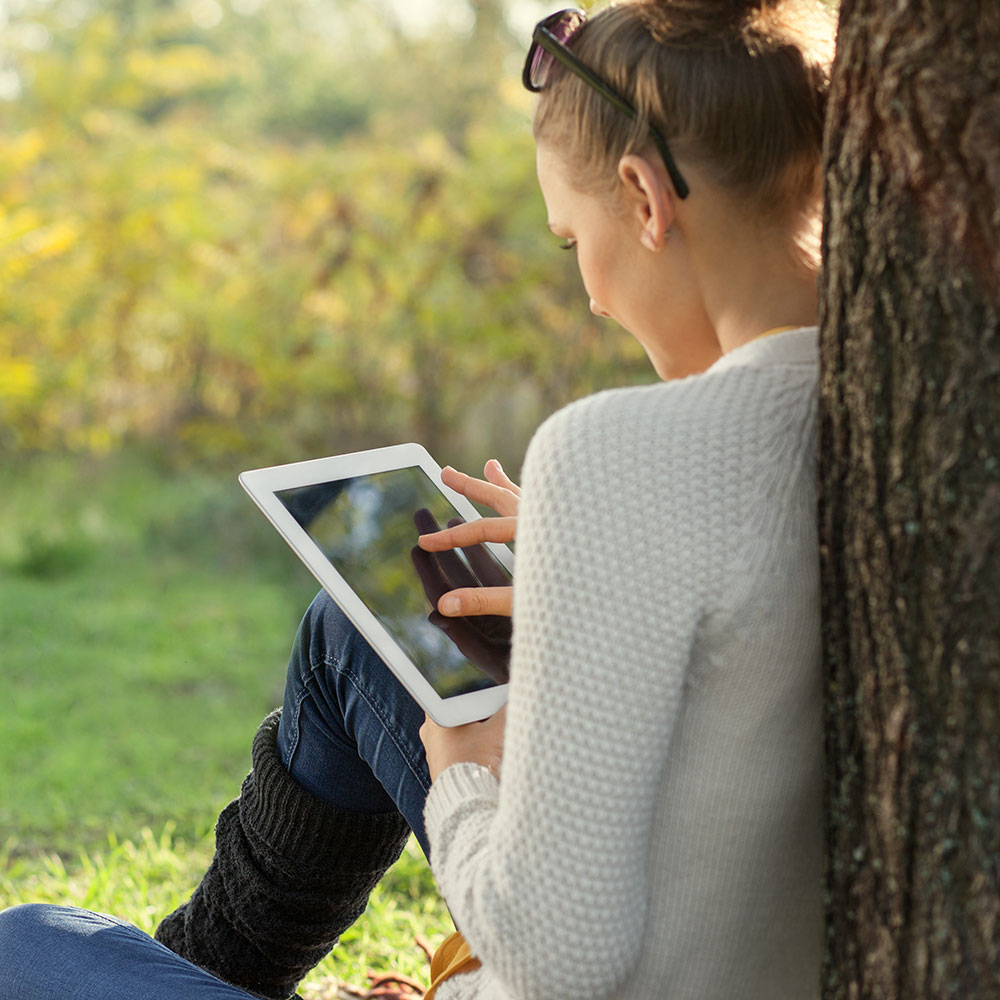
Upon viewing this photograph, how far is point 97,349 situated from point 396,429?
1.66m

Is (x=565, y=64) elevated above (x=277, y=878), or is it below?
above

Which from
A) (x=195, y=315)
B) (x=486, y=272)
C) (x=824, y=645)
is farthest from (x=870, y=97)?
(x=195, y=315)

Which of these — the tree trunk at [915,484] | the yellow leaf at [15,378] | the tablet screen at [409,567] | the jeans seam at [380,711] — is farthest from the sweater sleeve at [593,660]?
the yellow leaf at [15,378]

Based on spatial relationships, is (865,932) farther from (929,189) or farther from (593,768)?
(929,189)

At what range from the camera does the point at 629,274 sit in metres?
1.30

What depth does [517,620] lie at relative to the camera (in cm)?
109

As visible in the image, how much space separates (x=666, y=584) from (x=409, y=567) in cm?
60

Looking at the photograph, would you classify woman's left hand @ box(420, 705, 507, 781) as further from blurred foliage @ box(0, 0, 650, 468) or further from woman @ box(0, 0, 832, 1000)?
blurred foliage @ box(0, 0, 650, 468)

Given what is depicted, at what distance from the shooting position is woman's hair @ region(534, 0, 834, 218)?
1.19m

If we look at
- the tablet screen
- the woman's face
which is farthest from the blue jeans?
the woman's face

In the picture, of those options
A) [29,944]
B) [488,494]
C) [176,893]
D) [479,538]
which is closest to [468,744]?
[479,538]

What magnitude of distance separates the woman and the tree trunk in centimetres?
7

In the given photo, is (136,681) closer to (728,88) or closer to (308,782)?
(308,782)

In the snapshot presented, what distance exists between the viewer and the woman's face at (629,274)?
1.27m
